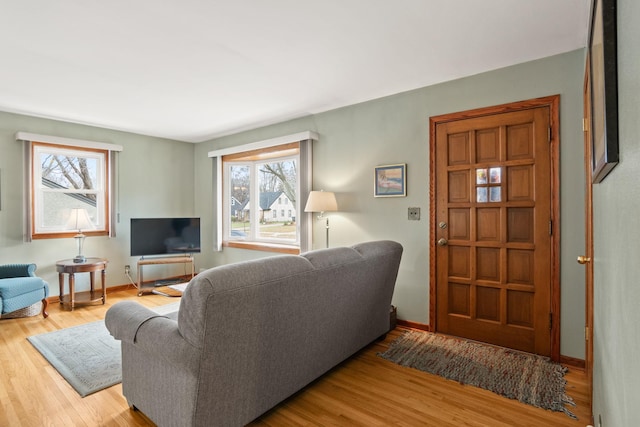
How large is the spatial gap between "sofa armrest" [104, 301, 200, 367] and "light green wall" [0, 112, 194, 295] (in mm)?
3357

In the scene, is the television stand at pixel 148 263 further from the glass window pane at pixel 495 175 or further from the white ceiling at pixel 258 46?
the glass window pane at pixel 495 175

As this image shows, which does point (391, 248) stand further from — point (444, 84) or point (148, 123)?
point (148, 123)

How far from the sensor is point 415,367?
255 cm

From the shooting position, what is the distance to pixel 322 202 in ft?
12.0

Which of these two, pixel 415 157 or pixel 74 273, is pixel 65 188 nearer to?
pixel 74 273

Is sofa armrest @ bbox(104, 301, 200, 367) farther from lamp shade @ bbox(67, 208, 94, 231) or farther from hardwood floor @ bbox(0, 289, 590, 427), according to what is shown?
lamp shade @ bbox(67, 208, 94, 231)

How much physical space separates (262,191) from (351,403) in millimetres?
3584

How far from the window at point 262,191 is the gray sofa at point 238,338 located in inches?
95.9

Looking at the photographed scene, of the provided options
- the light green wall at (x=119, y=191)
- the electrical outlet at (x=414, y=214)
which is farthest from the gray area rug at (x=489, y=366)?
the light green wall at (x=119, y=191)

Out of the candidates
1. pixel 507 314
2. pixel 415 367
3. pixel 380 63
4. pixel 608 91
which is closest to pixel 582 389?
pixel 507 314

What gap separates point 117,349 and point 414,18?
11.5ft

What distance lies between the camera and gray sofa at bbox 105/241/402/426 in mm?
1494

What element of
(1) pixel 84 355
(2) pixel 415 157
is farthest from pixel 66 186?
(2) pixel 415 157

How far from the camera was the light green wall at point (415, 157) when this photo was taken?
8.38ft
